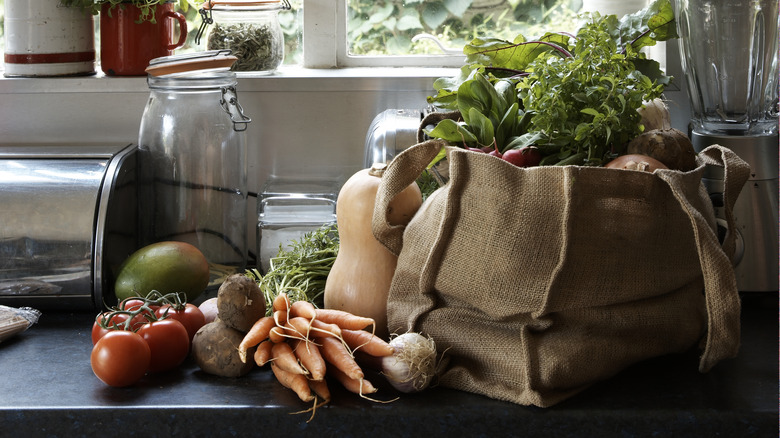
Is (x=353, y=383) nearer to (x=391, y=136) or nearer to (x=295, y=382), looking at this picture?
(x=295, y=382)

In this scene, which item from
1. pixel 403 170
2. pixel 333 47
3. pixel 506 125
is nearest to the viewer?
pixel 403 170

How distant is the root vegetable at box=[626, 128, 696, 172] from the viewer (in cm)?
101

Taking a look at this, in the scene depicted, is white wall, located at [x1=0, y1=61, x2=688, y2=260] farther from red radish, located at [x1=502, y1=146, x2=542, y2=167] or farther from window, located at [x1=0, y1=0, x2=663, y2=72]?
red radish, located at [x1=502, y1=146, x2=542, y2=167]

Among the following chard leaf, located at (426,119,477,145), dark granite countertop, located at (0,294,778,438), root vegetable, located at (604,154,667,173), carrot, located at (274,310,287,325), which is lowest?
dark granite countertop, located at (0,294,778,438)

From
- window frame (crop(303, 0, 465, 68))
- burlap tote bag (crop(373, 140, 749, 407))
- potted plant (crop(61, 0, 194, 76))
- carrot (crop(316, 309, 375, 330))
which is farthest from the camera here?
window frame (crop(303, 0, 465, 68))

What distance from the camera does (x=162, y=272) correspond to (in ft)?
3.90

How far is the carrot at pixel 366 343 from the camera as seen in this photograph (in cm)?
94

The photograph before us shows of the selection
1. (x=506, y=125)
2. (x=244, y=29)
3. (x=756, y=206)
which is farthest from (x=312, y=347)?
(x=244, y=29)

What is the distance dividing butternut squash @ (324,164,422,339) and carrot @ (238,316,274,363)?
0.14 meters

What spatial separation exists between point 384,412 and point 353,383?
0.17ft

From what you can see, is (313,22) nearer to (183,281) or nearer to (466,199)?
(183,281)

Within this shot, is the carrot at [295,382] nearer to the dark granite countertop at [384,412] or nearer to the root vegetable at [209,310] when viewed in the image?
the dark granite countertop at [384,412]

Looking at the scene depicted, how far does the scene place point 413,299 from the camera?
989mm

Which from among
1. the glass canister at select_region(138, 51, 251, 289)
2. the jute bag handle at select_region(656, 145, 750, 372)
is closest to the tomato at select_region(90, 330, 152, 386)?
the glass canister at select_region(138, 51, 251, 289)
